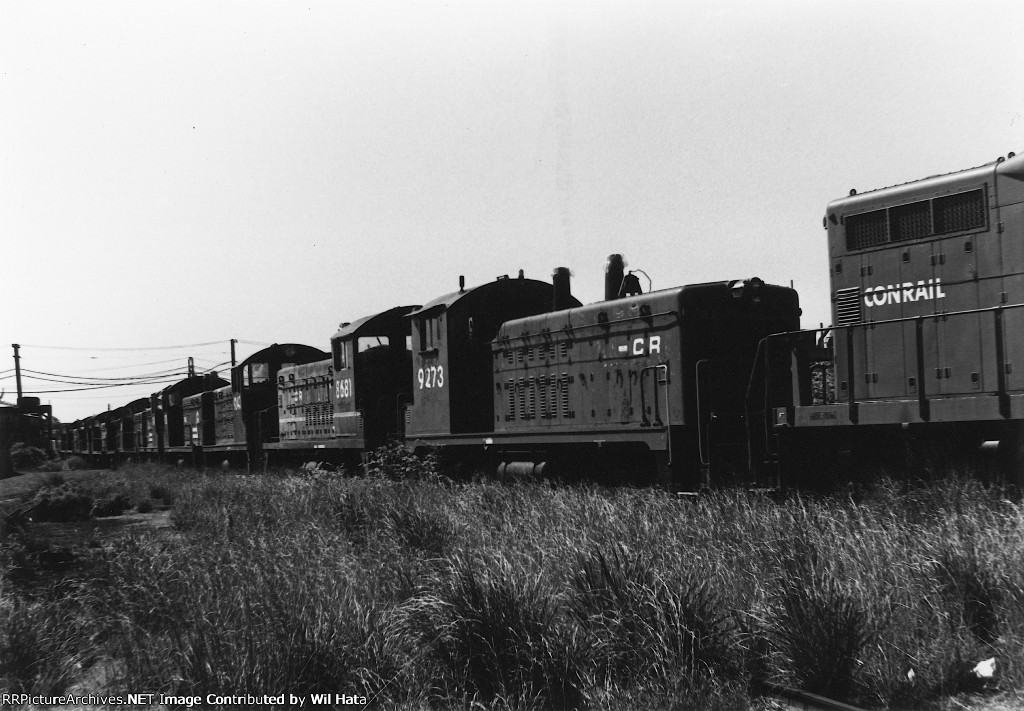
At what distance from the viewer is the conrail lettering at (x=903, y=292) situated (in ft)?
27.4

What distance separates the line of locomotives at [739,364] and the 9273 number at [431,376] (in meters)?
0.04

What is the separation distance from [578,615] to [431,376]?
977cm

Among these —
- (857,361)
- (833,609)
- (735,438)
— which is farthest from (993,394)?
(833,609)

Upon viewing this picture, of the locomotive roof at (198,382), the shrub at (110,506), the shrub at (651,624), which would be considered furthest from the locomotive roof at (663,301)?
the locomotive roof at (198,382)

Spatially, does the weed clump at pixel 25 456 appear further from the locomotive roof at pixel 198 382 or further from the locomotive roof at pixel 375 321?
the locomotive roof at pixel 375 321

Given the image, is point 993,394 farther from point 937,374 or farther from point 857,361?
point 857,361

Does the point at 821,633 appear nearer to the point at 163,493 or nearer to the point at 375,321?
the point at 375,321

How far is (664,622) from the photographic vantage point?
4.52 meters

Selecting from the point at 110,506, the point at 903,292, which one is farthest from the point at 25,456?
the point at 903,292

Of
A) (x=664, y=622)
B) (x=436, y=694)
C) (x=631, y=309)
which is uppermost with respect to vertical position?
(x=631, y=309)

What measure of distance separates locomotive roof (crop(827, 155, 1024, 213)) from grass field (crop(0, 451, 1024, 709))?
308 cm

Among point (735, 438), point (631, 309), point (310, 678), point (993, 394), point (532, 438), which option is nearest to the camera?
point (310, 678)

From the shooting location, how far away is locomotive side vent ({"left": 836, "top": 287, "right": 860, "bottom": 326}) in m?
8.92

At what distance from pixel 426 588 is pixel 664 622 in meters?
1.66
